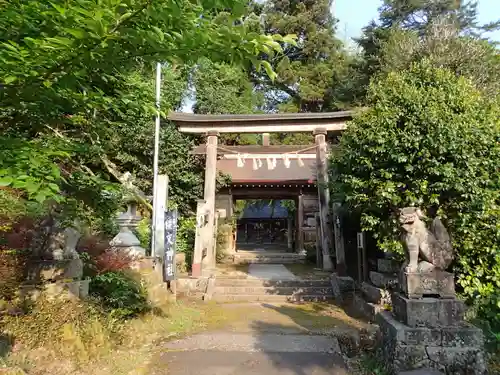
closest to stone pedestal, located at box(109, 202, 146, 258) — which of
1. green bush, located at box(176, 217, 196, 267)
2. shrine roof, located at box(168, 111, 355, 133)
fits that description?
green bush, located at box(176, 217, 196, 267)

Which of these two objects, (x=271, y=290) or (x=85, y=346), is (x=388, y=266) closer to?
(x=271, y=290)

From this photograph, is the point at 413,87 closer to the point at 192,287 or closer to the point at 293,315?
the point at 293,315

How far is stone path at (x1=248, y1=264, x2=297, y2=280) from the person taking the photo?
10.9 m

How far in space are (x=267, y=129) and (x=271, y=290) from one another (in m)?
5.34

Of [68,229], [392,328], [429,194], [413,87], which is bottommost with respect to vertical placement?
[392,328]

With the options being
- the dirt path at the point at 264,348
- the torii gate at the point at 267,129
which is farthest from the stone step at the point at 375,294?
the torii gate at the point at 267,129

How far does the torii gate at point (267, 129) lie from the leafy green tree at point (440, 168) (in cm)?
402

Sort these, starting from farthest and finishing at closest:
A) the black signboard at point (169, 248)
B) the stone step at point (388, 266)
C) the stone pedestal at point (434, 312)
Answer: the black signboard at point (169, 248) → the stone step at point (388, 266) → the stone pedestal at point (434, 312)

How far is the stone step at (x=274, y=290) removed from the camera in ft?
31.6

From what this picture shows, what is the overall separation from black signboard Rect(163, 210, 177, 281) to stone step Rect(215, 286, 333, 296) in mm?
1591

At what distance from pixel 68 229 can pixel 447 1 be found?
73.8 ft

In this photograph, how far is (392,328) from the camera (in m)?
4.27

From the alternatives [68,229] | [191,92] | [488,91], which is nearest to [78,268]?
[68,229]

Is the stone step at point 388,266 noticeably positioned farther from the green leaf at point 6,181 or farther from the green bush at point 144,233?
the green leaf at point 6,181
